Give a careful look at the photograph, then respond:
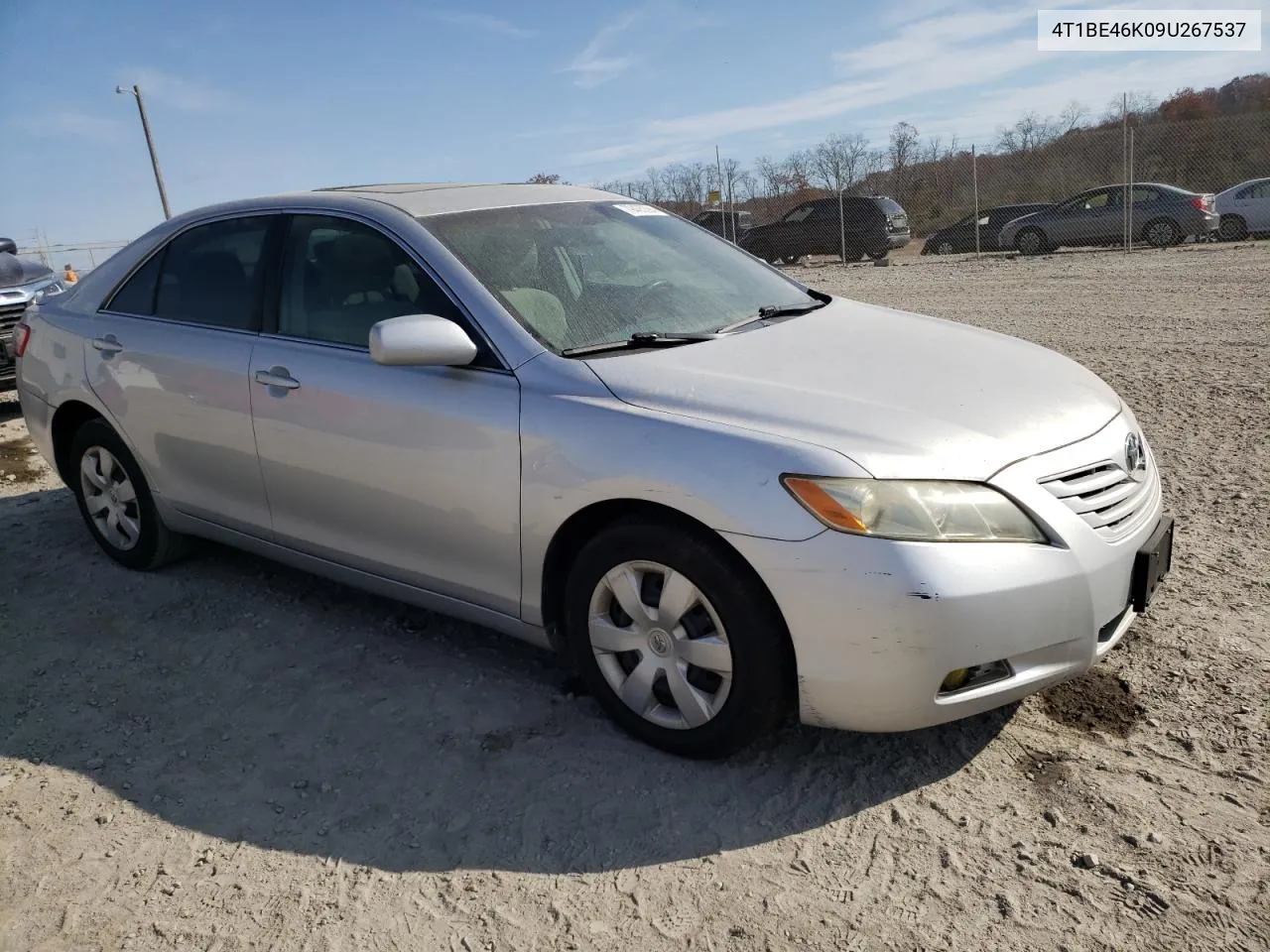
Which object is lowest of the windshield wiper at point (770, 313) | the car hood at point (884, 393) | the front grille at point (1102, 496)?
the front grille at point (1102, 496)

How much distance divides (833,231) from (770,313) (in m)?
19.7

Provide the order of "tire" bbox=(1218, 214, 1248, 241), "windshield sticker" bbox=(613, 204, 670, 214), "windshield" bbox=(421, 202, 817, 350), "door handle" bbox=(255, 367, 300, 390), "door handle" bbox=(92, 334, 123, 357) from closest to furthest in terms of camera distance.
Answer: "windshield" bbox=(421, 202, 817, 350), "door handle" bbox=(255, 367, 300, 390), "windshield sticker" bbox=(613, 204, 670, 214), "door handle" bbox=(92, 334, 123, 357), "tire" bbox=(1218, 214, 1248, 241)

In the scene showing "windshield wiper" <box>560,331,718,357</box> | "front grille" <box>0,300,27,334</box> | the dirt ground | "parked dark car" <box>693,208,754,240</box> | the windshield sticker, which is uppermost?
"parked dark car" <box>693,208,754,240</box>

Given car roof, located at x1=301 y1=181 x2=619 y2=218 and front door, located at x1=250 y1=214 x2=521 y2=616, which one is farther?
car roof, located at x1=301 y1=181 x2=619 y2=218

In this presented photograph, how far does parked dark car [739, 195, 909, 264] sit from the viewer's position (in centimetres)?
2181

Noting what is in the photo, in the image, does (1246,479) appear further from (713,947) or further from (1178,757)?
(713,947)

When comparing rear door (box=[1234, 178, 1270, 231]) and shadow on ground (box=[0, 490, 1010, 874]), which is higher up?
rear door (box=[1234, 178, 1270, 231])

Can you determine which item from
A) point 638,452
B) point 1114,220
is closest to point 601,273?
point 638,452

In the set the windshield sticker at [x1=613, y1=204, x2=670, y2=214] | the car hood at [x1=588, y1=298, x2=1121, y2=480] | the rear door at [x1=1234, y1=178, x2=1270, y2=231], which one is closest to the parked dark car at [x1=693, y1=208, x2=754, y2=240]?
the rear door at [x1=1234, y1=178, x2=1270, y2=231]

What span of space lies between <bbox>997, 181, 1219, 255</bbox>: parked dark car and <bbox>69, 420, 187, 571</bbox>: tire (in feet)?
59.3

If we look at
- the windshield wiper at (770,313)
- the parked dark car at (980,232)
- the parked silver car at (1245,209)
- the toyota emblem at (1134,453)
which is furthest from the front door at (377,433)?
the parked dark car at (980,232)

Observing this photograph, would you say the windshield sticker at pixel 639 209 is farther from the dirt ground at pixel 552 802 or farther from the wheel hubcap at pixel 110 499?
the wheel hubcap at pixel 110 499

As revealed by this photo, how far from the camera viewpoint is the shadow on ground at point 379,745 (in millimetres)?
2781

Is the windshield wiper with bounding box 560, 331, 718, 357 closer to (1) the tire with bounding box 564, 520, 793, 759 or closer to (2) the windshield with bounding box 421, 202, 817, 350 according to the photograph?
(2) the windshield with bounding box 421, 202, 817, 350
